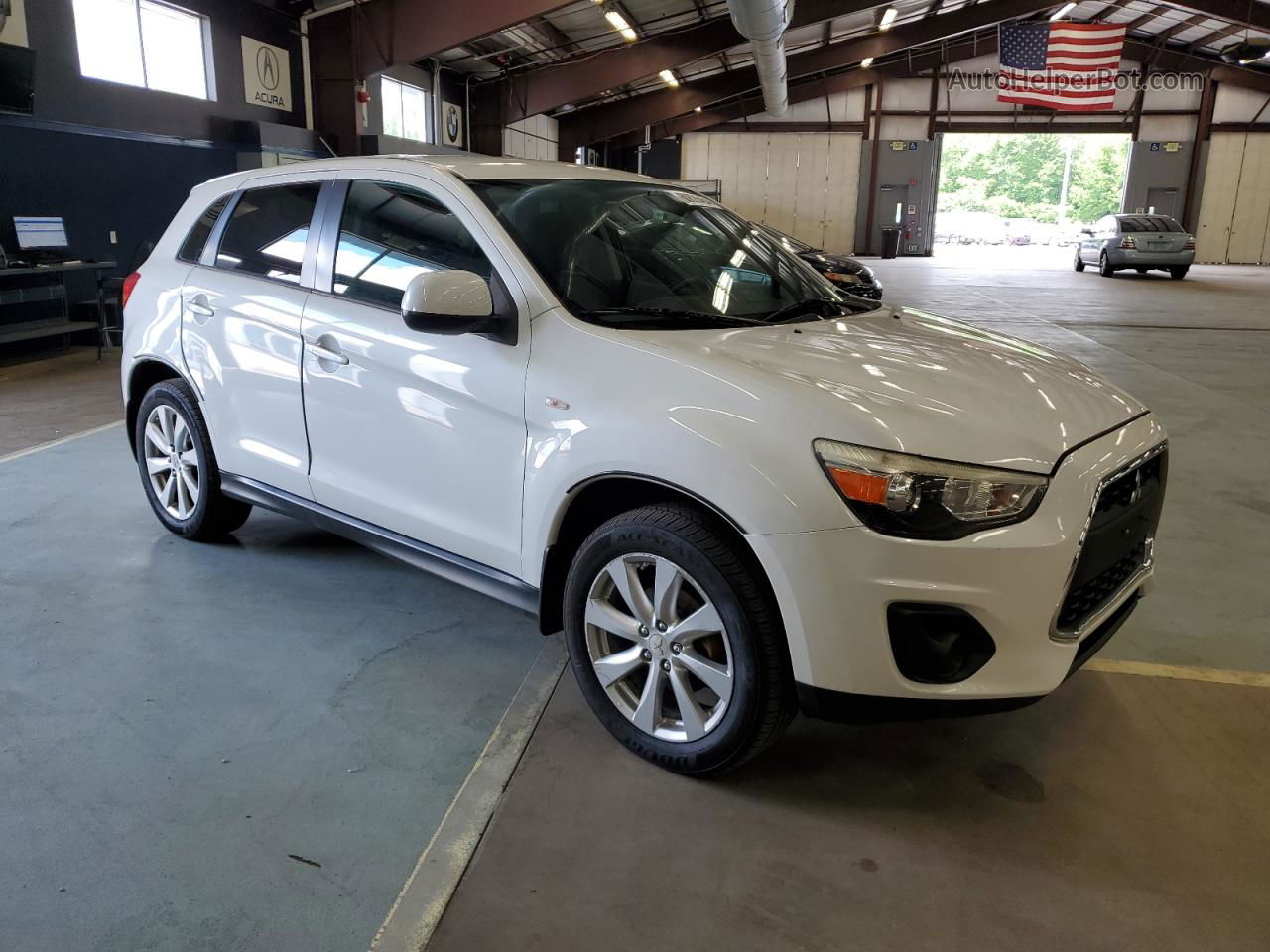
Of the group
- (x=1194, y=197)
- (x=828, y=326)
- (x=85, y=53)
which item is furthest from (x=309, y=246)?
(x=1194, y=197)

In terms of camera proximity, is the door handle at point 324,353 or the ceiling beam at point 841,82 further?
the ceiling beam at point 841,82

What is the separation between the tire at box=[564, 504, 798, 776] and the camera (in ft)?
7.29

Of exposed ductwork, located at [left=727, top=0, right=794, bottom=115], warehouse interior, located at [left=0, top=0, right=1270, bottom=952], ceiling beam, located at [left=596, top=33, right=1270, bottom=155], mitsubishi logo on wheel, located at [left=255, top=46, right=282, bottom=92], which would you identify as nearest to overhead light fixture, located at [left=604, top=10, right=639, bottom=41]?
exposed ductwork, located at [left=727, top=0, right=794, bottom=115]

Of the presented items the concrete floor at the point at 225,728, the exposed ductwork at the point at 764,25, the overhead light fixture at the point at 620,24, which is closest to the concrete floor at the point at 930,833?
the concrete floor at the point at 225,728

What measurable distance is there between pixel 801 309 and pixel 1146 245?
71.3 ft

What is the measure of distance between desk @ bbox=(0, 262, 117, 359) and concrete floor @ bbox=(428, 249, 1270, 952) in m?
9.06

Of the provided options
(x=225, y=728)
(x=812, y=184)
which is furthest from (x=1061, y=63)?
(x=225, y=728)

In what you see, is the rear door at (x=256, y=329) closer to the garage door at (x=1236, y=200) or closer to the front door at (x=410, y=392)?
the front door at (x=410, y=392)

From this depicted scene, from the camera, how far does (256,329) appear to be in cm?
341

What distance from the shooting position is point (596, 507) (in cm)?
261

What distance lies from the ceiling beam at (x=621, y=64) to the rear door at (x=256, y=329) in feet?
54.7

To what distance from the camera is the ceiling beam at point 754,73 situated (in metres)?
24.4

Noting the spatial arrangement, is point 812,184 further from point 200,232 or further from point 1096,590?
point 1096,590

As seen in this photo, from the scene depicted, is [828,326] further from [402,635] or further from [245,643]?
[245,643]
